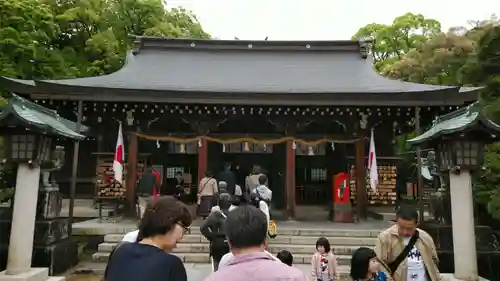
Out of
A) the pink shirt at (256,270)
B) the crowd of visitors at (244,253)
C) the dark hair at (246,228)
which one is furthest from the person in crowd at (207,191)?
the pink shirt at (256,270)

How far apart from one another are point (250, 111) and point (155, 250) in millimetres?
10346

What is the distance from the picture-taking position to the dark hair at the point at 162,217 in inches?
89.1

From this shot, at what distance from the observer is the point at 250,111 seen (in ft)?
40.6

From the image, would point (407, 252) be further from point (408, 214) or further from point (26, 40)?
point (26, 40)

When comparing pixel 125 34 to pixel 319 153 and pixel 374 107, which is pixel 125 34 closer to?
pixel 319 153

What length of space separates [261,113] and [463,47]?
12.2 meters

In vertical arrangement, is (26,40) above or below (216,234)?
above

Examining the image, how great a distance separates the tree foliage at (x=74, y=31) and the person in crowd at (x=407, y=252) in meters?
16.9

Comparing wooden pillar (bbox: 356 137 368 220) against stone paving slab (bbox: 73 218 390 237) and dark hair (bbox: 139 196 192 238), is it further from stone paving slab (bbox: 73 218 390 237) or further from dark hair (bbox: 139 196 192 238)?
dark hair (bbox: 139 196 192 238)

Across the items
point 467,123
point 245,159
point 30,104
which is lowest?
point 245,159

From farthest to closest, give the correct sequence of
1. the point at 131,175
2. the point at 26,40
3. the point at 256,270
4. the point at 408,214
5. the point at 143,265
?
the point at 26,40 < the point at 131,175 < the point at 408,214 < the point at 143,265 < the point at 256,270

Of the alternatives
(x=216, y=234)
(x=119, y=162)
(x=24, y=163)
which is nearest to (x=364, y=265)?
(x=216, y=234)

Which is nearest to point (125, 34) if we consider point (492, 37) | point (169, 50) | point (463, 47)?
point (169, 50)

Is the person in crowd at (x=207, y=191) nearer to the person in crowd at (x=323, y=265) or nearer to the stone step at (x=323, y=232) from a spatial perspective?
the stone step at (x=323, y=232)
